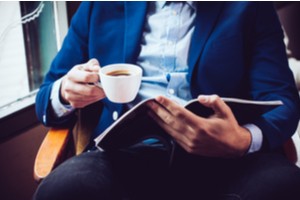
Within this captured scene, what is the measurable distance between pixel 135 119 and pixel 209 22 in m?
0.44

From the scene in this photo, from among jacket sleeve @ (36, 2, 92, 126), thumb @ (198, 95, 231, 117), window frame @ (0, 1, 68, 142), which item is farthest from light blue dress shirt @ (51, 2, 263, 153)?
window frame @ (0, 1, 68, 142)

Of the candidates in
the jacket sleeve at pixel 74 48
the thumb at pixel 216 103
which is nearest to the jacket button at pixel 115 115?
the jacket sleeve at pixel 74 48

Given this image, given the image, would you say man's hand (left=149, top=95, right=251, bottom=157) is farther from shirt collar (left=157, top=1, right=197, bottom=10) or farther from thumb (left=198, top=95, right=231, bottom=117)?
shirt collar (left=157, top=1, right=197, bottom=10)

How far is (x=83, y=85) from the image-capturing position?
0.87m

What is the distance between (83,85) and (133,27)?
300mm

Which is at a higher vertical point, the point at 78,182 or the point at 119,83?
the point at 119,83

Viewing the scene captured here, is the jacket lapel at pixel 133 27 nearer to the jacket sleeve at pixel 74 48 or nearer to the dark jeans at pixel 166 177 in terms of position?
the jacket sleeve at pixel 74 48

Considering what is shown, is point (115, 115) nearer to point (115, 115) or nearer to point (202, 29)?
point (115, 115)

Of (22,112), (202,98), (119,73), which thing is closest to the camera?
(202,98)

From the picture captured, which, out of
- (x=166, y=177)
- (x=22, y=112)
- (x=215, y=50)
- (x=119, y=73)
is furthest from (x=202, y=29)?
(x=22, y=112)

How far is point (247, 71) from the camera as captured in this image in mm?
1077

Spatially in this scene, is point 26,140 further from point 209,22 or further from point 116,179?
point 209,22

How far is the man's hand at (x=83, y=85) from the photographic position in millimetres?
845

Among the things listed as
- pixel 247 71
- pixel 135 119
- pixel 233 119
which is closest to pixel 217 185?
pixel 233 119
